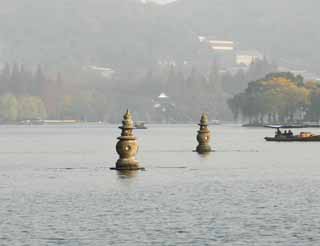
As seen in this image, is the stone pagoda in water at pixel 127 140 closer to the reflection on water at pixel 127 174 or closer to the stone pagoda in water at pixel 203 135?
the reflection on water at pixel 127 174

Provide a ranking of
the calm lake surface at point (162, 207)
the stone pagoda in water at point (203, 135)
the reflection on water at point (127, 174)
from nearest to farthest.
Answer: the calm lake surface at point (162, 207) → the reflection on water at point (127, 174) → the stone pagoda in water at point (203, 135)

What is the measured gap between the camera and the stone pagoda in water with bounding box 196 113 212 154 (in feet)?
402

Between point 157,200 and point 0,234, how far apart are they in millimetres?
17024

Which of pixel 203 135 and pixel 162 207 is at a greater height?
pixel 203 135

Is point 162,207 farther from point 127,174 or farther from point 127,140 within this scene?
point 127,174

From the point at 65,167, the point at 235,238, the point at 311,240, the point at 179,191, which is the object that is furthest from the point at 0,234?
the point at 65,167

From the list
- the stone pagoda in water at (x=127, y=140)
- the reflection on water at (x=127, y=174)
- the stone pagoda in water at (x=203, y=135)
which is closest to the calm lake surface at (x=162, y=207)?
the reflection on water at (x=127, y=174)

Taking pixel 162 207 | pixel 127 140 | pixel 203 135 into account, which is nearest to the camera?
pixel 162 207

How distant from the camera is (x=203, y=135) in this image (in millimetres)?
127625

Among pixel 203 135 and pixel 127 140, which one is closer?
pixel 127 140

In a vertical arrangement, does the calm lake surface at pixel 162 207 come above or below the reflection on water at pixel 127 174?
below

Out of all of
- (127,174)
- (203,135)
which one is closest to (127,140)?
(127,174)

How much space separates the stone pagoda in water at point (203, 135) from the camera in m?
122

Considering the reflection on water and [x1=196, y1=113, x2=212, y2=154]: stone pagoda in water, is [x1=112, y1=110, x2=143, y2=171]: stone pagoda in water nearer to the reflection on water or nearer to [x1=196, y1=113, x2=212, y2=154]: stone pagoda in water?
the reflection on water
